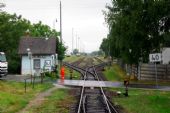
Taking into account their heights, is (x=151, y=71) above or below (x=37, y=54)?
below

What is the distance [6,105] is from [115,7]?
24.3 meters

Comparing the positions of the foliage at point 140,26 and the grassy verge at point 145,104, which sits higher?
the foliage at point 140,26

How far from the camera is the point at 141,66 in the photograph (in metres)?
53.7

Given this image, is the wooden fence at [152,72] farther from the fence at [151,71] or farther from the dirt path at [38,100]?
the dirt path at [38,100]

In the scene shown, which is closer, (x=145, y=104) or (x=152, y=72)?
(x=145, y=104)

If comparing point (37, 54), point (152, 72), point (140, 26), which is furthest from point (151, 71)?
point (37, 54)

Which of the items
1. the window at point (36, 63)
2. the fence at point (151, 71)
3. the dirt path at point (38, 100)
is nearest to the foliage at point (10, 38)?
the window at point (36, 63)

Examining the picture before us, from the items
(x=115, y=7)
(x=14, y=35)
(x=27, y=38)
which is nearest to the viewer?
(x=115, y=7)

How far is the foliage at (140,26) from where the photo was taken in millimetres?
44656

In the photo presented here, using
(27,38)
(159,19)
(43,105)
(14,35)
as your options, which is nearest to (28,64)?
(27,38)

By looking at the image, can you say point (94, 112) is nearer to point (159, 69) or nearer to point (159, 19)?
point (159, 19)

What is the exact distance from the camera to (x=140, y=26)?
4578cm

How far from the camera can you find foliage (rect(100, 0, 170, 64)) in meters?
44.7

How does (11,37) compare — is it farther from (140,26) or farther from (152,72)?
(140,26)
